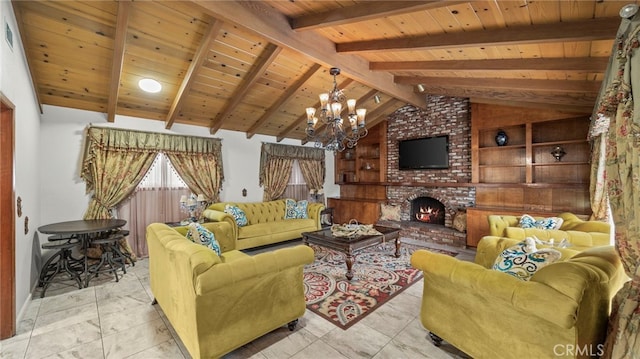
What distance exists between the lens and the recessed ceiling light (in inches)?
145

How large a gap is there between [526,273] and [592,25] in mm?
2010

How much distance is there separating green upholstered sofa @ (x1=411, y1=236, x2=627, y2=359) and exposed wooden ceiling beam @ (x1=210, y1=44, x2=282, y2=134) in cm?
306

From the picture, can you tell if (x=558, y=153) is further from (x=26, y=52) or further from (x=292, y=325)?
(x=26, y=52)

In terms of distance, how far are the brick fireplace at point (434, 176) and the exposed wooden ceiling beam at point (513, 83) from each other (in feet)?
5.43

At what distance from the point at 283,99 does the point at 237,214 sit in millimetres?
2349

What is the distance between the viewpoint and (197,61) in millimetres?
3230

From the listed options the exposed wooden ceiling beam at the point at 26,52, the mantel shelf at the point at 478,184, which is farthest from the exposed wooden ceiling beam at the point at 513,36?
the exposed wooden ceiling beam at the point at 26,52

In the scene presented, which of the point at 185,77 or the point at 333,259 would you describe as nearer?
the point at 185,77

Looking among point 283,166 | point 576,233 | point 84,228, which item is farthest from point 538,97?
point 84,228

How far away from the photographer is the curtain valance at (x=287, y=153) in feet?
20.3

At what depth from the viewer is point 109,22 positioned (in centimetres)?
271

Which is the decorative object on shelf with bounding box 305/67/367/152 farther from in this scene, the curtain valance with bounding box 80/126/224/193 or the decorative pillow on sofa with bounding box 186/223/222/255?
the curtain valance with bounding box 80/126/224/193

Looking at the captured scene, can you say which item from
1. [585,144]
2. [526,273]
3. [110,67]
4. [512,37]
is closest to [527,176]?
[585,144]

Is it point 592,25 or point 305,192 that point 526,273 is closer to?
point 592,25
